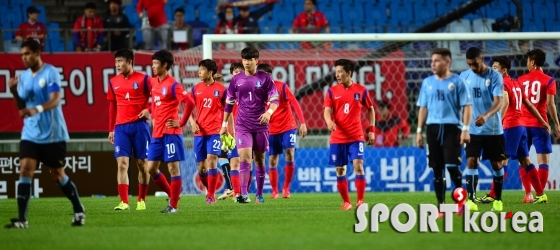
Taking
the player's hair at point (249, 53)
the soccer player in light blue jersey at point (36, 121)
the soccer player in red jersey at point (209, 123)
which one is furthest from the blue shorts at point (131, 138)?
the soccer player in light blue jersey at point (36, 121)

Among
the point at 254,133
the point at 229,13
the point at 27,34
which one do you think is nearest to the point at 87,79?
the point at 27,34

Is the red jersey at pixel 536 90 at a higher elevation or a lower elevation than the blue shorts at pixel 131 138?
higher

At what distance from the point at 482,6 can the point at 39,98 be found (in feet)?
51.9

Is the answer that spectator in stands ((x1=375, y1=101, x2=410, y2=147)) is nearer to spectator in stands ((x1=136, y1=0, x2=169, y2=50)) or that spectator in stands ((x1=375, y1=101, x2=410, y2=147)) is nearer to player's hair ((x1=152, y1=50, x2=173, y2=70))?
spectator in stands ((x1=136, y1=0, x2=169, y2=50))

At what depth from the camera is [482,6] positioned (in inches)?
907

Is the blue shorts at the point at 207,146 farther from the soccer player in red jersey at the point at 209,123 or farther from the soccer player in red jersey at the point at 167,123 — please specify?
the soccer player in red jersey at the point at 167,123

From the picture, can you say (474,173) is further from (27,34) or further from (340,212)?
(27,34)

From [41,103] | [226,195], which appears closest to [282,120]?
[226,195]

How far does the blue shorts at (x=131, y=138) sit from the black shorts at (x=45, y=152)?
2.72 meters

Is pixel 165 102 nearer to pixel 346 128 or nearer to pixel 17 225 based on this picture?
pixel 346 128

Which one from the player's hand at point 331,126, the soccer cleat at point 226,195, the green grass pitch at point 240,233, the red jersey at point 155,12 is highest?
the red jersey at point 155,12

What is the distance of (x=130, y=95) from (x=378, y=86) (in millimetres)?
8416

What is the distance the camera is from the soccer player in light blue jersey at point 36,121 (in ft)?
29.8

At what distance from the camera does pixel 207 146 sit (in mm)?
14188
